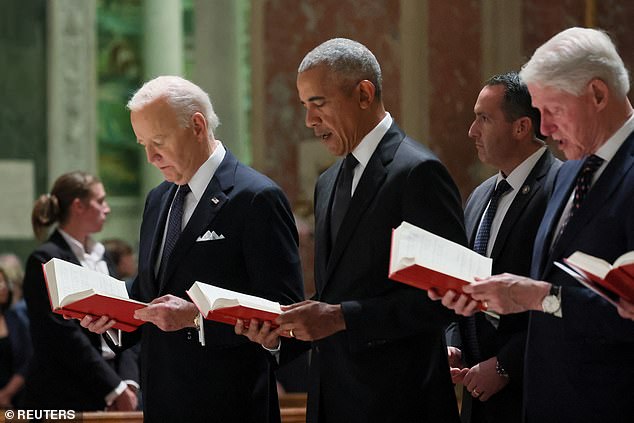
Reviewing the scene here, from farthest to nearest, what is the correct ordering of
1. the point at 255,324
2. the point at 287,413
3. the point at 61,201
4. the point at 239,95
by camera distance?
1. the point at 239,95
2. the point at 61,201
3. the point at 287,413
4. the point at 255,324

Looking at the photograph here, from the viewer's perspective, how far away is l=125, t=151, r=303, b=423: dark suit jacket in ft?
13.2

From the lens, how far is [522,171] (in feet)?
13.6

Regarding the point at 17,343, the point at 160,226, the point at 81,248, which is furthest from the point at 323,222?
the point at 17,343

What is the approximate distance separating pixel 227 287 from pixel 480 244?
2.95 ft

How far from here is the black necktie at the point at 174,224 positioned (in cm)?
420

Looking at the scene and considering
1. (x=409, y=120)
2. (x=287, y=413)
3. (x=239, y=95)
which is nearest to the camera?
(x=287, y=413)

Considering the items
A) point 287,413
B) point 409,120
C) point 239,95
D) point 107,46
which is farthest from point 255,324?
point 107,46

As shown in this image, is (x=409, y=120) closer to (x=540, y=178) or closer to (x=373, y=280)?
(x=540, y=178)

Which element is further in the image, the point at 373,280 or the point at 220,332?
the point at 220,332

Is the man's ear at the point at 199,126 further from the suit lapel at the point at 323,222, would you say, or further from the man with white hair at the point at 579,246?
the man with white hair at the point at 579,246

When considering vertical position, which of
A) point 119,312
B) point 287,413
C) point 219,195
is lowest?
point 287,413

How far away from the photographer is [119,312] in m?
3.94

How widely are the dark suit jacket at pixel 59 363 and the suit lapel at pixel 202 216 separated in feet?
6.43

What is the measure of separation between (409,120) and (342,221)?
416 cm
